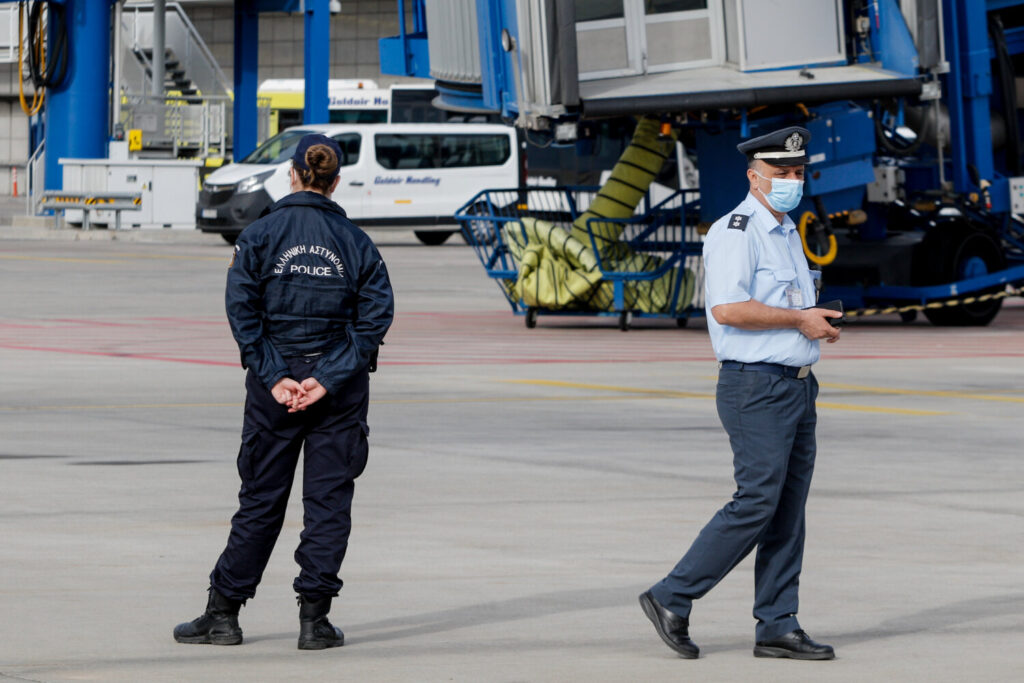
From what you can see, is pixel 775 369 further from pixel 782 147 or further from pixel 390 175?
pixel 390 175

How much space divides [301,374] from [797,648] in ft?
5.75

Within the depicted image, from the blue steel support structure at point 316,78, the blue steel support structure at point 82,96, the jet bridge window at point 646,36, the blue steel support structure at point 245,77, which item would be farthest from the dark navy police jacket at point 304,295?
the blue steel support structure at point 245,77

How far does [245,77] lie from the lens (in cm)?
4547

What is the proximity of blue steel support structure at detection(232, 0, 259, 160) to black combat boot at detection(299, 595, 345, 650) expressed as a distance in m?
40.0

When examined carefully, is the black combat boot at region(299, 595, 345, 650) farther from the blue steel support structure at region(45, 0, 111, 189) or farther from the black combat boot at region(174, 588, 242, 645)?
the blue steel support structure at region(45, 0, 111, 189)

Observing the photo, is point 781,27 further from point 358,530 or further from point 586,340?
point 358,530

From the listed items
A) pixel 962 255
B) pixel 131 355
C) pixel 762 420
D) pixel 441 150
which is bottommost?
pixel 762 420

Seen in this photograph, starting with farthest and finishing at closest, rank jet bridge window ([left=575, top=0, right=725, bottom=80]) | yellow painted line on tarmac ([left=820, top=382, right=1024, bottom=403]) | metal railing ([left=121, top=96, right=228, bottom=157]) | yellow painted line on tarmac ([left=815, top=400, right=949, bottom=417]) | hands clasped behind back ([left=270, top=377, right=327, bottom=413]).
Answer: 1. metal railing ([left=121, top=96, right=228, bottom=157])
2. jet bridge window ([left=575, top=0, right=725, bottom=80])
3. yellow painted line on tarmac ([left=820, top=382, right=1024, bottom=403])
4. yellow painted line on tarmac ([left=815, top=400, right=949, bottom=417])
5. hands clasped behind back ([left=270, top=377, right=327, bottom=413])

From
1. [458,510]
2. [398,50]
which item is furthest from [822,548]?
[398,50]

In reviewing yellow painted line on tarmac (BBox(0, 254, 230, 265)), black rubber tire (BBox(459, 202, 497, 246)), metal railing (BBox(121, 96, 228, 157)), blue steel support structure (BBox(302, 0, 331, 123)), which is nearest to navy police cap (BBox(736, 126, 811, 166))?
black rubber tire (BBox(459, 202, 497, 246))

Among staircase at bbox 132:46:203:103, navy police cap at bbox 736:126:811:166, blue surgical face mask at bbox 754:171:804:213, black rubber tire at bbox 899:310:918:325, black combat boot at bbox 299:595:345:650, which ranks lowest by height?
black combat boot at bbox 299:595:345:650

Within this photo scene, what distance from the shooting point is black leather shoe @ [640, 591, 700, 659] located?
5.88 m

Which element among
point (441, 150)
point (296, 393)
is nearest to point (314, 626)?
point (296, 393)

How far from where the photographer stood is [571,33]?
17281 mm
